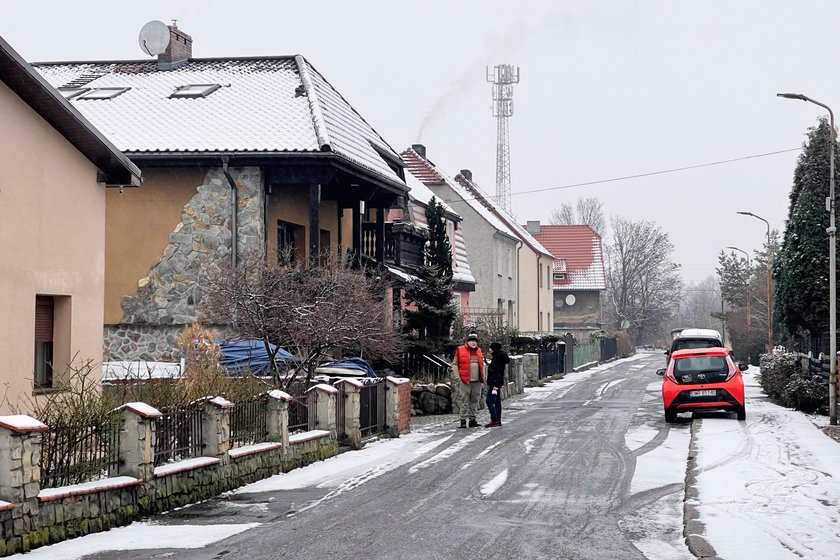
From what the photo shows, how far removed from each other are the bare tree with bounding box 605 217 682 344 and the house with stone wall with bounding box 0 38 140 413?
78693 millimetres

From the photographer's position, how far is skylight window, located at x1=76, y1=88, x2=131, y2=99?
2789 cm

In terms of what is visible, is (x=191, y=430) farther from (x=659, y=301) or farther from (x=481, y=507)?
(x=659, y=301)

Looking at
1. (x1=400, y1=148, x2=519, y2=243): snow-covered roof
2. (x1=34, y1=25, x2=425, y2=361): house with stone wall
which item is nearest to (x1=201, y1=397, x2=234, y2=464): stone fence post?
(x1=34, y1=25, x2=425, y2=361): house with stone wall

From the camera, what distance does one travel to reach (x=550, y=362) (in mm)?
43000

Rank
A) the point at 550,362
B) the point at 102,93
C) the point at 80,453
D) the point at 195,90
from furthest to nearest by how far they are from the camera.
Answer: the point at 550,362 → the point at 102,93 → the point at 195,90 → the point at 80,453

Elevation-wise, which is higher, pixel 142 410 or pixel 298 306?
pixel 298 306

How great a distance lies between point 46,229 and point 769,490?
9.61 meters

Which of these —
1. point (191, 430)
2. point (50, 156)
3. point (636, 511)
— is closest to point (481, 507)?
point (636, 511)

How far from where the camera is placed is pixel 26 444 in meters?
9.25

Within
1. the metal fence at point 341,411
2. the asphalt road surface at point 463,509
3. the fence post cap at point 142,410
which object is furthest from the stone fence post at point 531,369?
the fence post cap at point 142,410

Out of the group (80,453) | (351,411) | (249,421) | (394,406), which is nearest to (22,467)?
(80,453)

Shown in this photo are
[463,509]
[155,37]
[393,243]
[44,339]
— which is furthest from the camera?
[393,243]

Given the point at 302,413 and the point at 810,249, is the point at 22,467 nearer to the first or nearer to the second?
the point at 302,413

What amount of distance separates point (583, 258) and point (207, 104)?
5606cm
